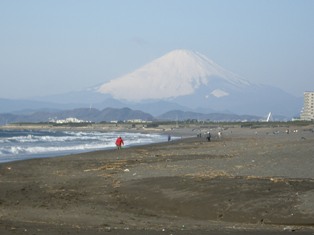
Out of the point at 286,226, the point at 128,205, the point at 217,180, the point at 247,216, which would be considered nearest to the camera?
the point at 286,226

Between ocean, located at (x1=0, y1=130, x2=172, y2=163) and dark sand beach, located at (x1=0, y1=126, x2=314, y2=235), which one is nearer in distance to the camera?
dark sand beach, located at (x1=0, y1=126, x2=314, y2=235)

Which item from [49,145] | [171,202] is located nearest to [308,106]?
[49,145]

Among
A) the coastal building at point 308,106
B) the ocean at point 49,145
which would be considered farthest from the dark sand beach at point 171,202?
the coastal building at point 308,106

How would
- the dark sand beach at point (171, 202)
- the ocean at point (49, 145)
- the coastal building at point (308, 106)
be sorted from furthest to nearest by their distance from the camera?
1. the coastal building at point (308, 106)
2. the ocean at point (49, 145)
3. the dark sand beach at point (171, 202)

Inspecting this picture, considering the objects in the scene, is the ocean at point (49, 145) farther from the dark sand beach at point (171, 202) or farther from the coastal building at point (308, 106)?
A: the coastal building at point (308, 106)

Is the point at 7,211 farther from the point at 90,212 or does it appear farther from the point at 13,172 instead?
the point at 13,172

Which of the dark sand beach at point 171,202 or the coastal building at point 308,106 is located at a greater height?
the coastal building at point 308,106

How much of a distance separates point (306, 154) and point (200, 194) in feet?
29.1

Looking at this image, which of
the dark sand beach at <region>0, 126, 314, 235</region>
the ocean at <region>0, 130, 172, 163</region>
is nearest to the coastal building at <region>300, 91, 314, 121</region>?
the ocean at <region>0, 130, 172, 163</region>

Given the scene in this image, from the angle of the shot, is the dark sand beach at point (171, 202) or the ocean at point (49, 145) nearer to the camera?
the dark sand beach at point (171, 202)

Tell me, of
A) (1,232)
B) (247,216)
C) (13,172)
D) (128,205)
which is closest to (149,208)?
(128,205)

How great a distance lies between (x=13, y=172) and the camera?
22969mm

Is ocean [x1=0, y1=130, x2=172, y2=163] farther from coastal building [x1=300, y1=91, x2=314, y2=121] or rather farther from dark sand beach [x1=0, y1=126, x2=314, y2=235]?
coastal building [x1=300, y1=91, x2=314, y2=121]

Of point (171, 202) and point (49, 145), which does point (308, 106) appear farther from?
point (171, 202)
